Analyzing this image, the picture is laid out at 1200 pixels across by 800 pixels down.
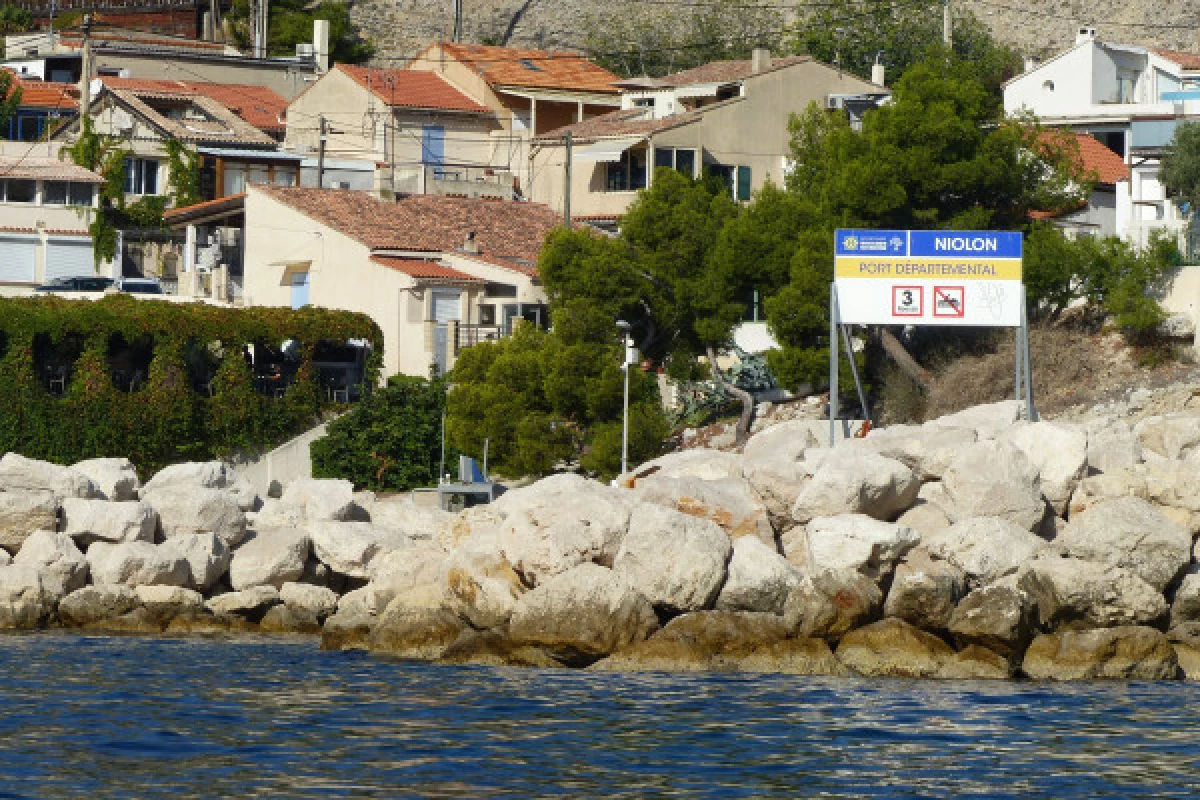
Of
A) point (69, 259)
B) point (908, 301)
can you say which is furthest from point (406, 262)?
point (908, 301)

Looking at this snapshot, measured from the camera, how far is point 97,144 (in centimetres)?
6194

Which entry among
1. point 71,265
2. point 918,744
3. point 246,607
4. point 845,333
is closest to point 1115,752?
point 918,744

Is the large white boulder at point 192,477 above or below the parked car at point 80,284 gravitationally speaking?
below

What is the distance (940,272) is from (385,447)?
16084 mm

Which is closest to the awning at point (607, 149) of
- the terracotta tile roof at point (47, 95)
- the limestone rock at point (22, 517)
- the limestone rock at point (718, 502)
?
the terracotta tile roof at point (47, 95)

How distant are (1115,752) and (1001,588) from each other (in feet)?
15.9

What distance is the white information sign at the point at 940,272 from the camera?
34969 millimetres

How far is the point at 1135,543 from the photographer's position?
86.2ft

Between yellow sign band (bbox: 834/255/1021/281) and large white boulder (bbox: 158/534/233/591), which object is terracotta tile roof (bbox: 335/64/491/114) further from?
large white boulder (bbox: 158/534/233/591)

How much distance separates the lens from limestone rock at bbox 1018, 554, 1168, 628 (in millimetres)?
25719

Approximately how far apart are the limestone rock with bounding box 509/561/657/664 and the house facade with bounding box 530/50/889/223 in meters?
30.4

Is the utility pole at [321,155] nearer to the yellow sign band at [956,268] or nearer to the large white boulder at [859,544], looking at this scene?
the yellow sign band at [956,268]

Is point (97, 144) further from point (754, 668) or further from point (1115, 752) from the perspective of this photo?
point (1115, 752)

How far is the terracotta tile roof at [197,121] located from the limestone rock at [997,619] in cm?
4319
